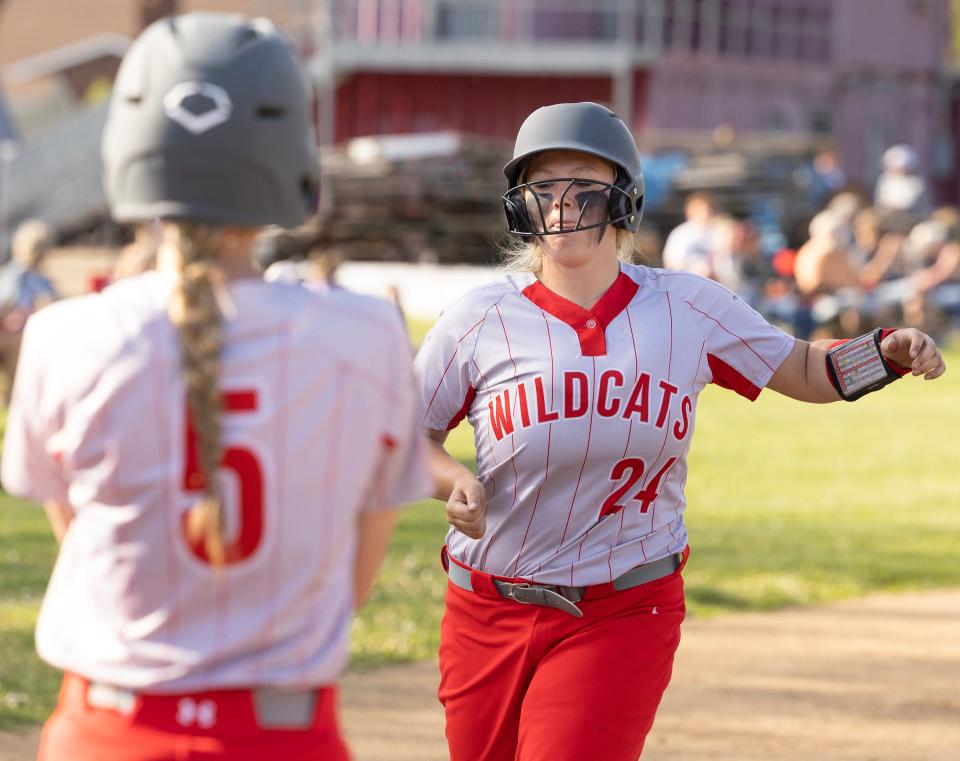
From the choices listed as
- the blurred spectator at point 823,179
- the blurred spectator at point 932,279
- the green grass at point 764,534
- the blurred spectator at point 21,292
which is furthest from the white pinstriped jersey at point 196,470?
the blurred spectator at point 823,179

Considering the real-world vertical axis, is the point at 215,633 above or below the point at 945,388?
above

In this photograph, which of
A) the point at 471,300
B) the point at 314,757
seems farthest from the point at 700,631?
the point at 314,757

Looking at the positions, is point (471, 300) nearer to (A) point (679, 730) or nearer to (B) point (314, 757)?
(B) point (314, 757)

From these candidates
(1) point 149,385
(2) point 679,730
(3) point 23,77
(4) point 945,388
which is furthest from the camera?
(3) point 23,77

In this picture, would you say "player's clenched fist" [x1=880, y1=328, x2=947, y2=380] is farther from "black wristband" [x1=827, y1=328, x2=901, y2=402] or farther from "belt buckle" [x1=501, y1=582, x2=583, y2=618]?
"belt buckle" [x1=501, y1=582, x2=583, y2=618]

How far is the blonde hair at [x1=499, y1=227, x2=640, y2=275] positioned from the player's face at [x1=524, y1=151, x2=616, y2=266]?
0.08 meters

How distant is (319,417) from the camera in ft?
8.30

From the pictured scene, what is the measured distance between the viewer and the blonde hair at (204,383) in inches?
95.0

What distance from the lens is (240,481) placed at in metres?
2.46

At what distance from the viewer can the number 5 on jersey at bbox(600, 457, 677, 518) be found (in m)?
4.17

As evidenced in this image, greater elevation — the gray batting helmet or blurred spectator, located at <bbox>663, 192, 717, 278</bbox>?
the gray batting helmet

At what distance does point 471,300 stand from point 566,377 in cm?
35

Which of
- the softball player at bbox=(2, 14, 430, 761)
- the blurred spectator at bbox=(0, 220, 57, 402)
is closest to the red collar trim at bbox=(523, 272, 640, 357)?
the softball player at bbox=(2, 14, 430, 761)

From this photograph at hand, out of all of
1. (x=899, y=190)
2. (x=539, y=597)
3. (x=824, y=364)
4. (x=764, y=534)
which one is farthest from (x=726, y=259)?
(x=539, y=597)
